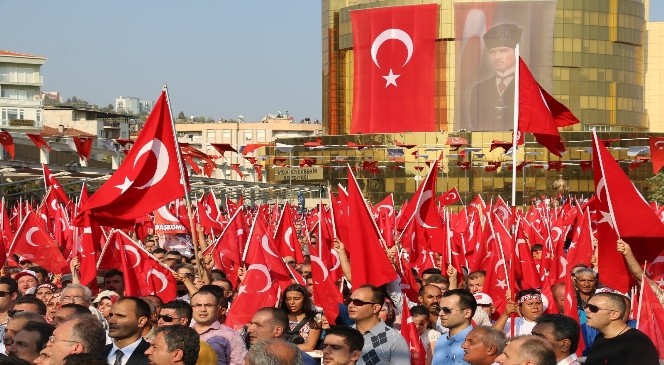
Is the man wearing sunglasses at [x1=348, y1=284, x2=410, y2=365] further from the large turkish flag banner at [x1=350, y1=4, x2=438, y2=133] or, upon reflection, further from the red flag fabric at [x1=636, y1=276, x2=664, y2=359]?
the large turkish flag banner at [x1=350, y1=4, x2=438, y2=133]

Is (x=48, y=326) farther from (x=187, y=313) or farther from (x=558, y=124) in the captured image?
(x=558, y=124)

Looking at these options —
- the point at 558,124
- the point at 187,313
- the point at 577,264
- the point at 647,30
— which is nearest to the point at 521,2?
the point at 647,30

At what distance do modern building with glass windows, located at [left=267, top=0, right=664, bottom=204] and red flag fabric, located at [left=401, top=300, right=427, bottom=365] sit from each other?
6543 cm

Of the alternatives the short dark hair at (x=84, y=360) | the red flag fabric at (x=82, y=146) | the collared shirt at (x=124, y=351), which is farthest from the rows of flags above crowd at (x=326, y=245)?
the red flag fabric at (x=82, y=146)

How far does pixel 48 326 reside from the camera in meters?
8.16

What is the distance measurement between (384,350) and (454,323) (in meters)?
0.81

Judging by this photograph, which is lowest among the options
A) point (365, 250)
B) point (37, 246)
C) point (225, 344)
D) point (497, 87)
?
point (37, 246)

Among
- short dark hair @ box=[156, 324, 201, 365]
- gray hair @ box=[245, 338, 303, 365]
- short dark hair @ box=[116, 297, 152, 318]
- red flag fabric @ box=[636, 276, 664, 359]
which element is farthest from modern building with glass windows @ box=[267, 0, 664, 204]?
gray hair @ box=[245, 338, 303, 365]

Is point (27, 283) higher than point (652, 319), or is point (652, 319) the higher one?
point (652, 319)

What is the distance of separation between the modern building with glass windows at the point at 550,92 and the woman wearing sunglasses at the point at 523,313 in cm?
6407

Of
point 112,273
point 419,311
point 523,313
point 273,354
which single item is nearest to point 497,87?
point 112,273

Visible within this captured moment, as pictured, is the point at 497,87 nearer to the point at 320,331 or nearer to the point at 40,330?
the point at 320,331

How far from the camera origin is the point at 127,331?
8.42m

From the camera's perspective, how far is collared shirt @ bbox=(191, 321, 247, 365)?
898 cm
